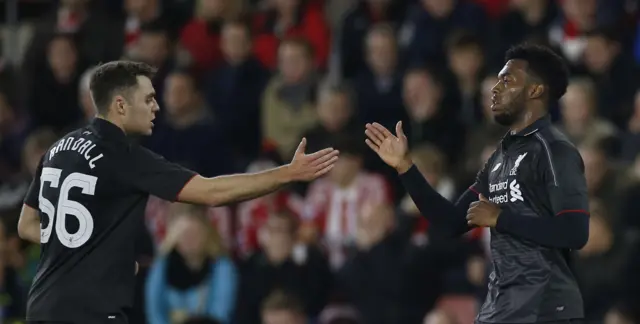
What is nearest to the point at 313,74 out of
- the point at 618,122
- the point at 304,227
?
the point at 304,227

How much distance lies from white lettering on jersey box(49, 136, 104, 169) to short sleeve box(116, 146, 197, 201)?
0.41 feet

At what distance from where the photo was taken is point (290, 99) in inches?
484

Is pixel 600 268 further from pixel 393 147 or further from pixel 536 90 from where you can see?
pixel 536 90

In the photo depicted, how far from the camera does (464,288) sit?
32.6 feet

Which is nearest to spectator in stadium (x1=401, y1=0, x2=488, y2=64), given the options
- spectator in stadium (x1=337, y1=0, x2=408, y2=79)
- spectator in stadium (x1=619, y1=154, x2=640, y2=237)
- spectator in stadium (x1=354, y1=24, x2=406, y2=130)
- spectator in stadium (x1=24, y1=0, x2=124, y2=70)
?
spectator in stadium (x1=354, y1=24, x2=406, y2=130)

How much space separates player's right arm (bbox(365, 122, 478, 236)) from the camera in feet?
21.5

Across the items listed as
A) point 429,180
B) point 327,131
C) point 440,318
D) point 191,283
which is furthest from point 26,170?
point 440,318

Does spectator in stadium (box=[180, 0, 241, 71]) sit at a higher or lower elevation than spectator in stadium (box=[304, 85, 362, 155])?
higher

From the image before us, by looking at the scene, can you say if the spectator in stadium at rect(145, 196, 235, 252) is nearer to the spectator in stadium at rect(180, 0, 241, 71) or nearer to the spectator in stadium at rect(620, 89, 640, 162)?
the spectator in stadium at rect(180, 0, 241, 71)

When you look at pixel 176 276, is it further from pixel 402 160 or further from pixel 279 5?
pixel 402 160

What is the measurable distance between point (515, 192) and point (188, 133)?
20.9 ft

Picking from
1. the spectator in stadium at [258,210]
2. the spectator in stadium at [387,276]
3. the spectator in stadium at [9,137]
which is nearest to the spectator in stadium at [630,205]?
the spectator in stadium at [387,276]

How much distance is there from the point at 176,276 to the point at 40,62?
3.79 metres

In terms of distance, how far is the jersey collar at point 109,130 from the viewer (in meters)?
6.48
